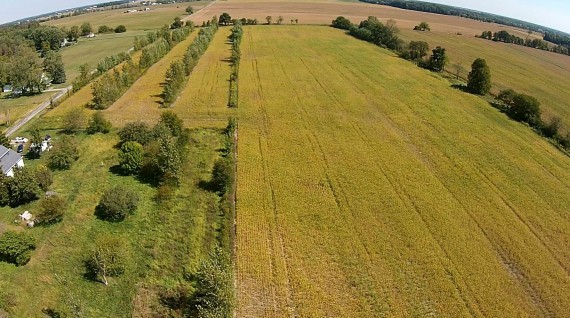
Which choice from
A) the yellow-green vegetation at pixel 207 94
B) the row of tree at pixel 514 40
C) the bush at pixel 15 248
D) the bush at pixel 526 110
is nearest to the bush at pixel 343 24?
the row of tree at pixel 514 40

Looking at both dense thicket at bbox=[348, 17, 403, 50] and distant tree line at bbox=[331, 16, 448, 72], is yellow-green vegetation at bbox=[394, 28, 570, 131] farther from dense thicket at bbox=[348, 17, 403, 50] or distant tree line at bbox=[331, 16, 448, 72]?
dense thicket at bbox=[348, 17, 403, 50]

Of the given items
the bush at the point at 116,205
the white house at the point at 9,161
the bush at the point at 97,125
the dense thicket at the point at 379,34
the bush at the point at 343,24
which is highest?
the bush at the point at 343,24

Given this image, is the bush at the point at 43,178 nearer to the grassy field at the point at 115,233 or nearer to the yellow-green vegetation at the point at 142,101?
the grassy field at the point at 115,233

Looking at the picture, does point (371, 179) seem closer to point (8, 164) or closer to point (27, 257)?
point (27, 257)

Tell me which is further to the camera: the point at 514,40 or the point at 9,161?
the point at 514,40

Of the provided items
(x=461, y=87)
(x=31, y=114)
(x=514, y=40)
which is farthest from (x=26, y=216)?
(x=514, y=40)

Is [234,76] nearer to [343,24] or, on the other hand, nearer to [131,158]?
[131,158]
